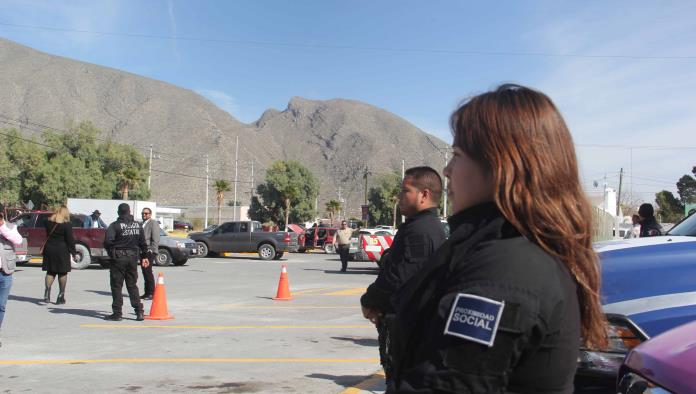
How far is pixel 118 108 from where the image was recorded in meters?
192

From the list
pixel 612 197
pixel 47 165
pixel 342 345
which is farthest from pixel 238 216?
pixel 342 345

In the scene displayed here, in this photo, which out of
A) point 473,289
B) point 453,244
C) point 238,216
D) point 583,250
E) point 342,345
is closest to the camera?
point 473,289

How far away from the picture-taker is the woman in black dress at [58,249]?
12.7 metres

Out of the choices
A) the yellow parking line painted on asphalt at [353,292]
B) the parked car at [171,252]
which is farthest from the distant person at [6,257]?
the parked car at [171,252]

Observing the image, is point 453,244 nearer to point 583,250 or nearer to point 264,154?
point 583,250

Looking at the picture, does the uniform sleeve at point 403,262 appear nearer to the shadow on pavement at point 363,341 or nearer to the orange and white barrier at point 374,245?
the shadow on pavement at point 363,341

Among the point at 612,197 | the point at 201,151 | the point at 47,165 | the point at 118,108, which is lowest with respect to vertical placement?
the point at 612,197

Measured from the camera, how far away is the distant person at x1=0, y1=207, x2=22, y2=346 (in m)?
8.47

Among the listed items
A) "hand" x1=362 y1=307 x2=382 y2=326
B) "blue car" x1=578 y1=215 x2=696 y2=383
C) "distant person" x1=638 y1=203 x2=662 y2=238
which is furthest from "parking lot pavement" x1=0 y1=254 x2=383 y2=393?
"distant person" x1=638 y1=203 x2=662 y2=238

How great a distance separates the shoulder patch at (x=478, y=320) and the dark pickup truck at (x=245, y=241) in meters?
29.5

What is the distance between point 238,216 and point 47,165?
137ft

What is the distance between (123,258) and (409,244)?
25.4 ft

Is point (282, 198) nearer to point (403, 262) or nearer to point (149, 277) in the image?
point (149, 277)

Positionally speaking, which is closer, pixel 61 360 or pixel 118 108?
pixel 61 360
